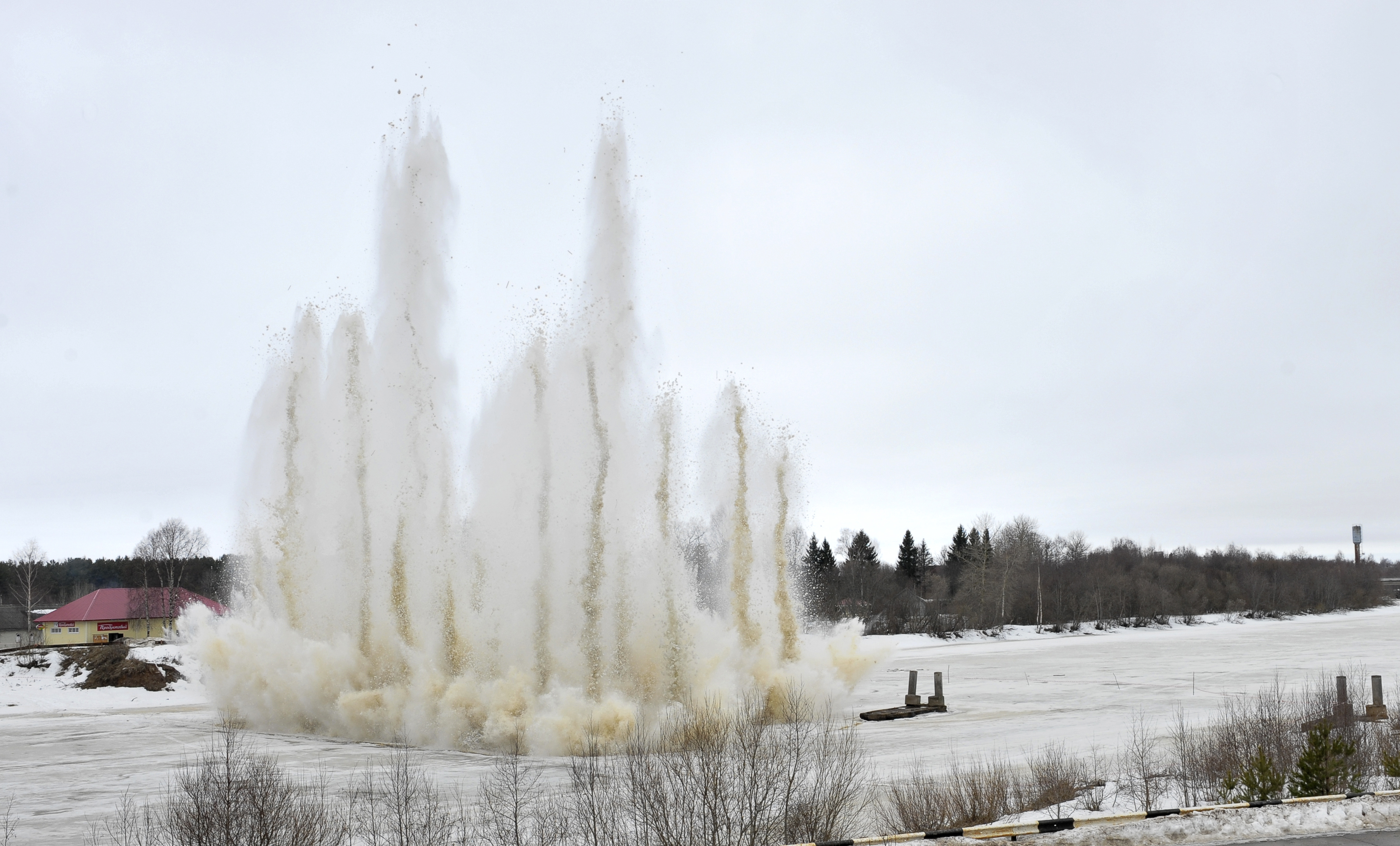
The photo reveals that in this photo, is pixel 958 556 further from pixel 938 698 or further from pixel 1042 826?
pixel 1042 826

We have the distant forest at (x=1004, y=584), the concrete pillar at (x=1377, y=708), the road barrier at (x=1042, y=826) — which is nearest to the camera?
the road barrier at (x=1042, y=826)

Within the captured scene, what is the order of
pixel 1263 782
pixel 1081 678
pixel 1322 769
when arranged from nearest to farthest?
pixel 1263 782
pixel 1322 769
pixel 1081 678

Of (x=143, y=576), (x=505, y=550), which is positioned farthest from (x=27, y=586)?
(x=505, y=550)

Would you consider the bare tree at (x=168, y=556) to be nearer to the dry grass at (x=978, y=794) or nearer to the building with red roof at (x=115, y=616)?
the building with red roof at (x=115, y=616)

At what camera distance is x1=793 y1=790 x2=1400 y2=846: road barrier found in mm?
15773

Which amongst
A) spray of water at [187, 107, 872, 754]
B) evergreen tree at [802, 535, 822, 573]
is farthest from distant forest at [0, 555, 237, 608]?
evergreen tree at [802, 535, 822, 573]

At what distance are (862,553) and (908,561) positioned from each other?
9.81m

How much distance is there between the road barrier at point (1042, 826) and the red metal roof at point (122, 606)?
84.4 m

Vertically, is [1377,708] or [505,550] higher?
[505,550]

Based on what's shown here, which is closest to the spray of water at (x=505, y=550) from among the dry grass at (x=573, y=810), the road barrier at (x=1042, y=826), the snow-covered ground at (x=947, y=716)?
the snow-covered ground at (x=947, y=716)

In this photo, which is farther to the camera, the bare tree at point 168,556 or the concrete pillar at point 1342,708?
the bare tree at point 168,556

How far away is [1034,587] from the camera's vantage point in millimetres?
127938

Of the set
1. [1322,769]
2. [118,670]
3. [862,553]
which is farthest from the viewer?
[862,553]

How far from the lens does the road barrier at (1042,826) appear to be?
51.8 ft
